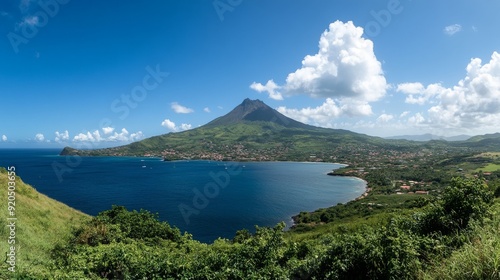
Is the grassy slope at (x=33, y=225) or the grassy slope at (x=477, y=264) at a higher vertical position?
the grassy slope at (x=477, y=264)

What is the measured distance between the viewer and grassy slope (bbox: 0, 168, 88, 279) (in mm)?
14984

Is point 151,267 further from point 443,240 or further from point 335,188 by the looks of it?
point 335,188

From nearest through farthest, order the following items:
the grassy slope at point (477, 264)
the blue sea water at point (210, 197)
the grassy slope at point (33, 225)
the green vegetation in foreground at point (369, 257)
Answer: the grassy slope at point (477, 264) → the green vegetation in foreground at point (369, 257) → the grassy slope at point (33, 225) → the blue sea water at point (210, 197)

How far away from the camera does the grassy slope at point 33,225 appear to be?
49.2 ft

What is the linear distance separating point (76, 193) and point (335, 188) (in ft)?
301

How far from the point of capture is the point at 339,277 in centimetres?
951

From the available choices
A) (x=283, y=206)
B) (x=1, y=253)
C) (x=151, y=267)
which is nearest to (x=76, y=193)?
(x=283, y=206)

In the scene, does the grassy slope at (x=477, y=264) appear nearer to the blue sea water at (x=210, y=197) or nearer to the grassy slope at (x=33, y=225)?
the grassy slope at (x=33, y=225)

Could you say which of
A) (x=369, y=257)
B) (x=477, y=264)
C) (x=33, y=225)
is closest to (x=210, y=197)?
(x=33, y=225)

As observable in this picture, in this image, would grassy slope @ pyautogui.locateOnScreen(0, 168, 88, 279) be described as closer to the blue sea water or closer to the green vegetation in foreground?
the green vegetation in foreground

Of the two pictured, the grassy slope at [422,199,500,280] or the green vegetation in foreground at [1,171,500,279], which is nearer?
the grassy slope at [422,199,500,280]

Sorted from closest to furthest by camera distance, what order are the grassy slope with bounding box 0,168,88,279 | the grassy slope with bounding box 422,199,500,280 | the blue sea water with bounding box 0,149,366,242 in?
the grassy slope with bounding box 422,199,500,280
the grassy slope with bounding box 0,168,88,279
the blue sea water with bounding box 0,149,366,242

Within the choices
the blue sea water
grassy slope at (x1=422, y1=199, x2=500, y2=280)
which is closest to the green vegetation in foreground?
grassy slope at (x1=422, y1=199, x2=500, y2=280)

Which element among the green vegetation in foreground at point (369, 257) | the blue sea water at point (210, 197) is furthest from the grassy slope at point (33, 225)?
the blue sea water at point (210, 197)
